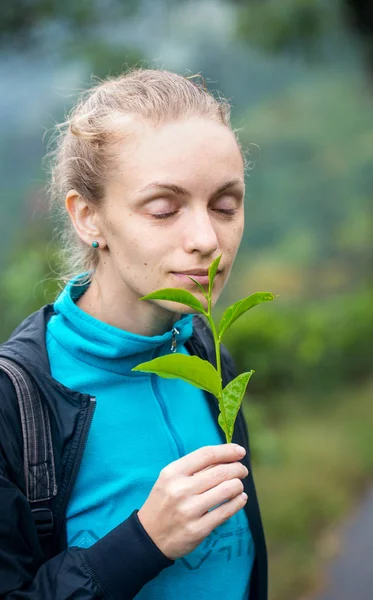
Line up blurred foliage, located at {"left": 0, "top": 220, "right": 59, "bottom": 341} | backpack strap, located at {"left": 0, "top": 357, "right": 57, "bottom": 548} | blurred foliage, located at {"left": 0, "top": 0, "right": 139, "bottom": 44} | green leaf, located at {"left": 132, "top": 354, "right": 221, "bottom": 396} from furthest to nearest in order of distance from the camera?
blurred foliage, located at {"left": 0, "top": 0, "right": 139, "bottom": 44}
blurred foliage, located at {"left": 0, "top": 220, "right": 59, "bottom": 341}
backpack strap, located at {"left": 0, "top": 357, "right": 57, "bottom": 548}
green leaf, located at {"left": 132, "top": 354, "right": 221, "bottom": 396}

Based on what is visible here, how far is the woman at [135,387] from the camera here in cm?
127

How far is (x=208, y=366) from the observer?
1244mm

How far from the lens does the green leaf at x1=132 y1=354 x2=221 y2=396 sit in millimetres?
1206

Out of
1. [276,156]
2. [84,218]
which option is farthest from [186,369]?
[276,156]

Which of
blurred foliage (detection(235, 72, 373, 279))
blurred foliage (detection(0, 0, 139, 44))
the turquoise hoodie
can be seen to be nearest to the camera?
A: the turquoise hoodie

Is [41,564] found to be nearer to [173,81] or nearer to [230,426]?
[230,426]

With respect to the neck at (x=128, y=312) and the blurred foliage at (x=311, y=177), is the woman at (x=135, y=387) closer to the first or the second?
the neck at (x=128, y=312)

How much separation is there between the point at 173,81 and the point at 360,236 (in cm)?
551

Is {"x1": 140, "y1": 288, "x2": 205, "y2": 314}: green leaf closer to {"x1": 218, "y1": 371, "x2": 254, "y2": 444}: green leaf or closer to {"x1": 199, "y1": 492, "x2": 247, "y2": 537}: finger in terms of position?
{"x1": 218, "y1": 371, "x2": 254, "y2": 444}: green leaf

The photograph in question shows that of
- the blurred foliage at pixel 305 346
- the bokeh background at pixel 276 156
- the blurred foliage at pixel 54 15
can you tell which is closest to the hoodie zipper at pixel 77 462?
the bokeh background at pixel 276 156

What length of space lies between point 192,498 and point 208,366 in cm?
22

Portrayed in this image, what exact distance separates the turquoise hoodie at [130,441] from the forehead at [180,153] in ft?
1.08

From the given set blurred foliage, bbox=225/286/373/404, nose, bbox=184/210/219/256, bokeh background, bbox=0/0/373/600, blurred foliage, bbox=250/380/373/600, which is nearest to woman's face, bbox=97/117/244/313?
nose, bbox=184/210/219/256

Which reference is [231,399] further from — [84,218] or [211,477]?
[84,218]
